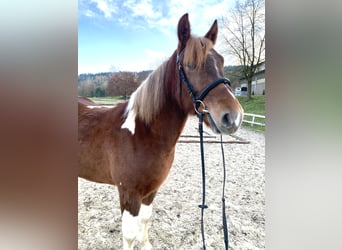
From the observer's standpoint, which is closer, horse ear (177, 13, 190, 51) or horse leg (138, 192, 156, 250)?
horse ear (177, 13, 190, 51)

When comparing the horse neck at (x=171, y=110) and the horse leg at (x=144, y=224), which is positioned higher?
the horse neck at (x=171, y=110)

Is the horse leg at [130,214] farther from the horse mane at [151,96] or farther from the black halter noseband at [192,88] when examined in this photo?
the black halter noseband at [192,88]

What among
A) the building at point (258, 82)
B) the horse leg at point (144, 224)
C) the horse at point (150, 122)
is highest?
the building at point (258, 82)

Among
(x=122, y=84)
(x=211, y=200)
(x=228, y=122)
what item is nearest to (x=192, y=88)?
(x=228, y=122)

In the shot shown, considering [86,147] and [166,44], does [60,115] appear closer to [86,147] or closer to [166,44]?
[86,147]

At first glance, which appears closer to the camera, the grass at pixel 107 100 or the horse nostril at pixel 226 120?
the horse nostril at pixel 226 120

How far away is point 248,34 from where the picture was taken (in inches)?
33.9

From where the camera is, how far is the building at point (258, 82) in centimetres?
84

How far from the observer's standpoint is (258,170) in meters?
0.86

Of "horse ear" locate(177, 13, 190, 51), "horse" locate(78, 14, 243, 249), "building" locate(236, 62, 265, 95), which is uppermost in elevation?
"horse ear" locate(177, 13, 190, 51)

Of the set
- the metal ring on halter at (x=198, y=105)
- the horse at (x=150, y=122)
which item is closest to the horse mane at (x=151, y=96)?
the horse at (x=150, y=122)

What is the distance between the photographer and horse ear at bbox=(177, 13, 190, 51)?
701 millimetres

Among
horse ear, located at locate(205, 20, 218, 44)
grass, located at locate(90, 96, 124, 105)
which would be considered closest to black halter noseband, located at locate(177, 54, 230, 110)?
horse ear, located at locate(205, 20, 218, 44)

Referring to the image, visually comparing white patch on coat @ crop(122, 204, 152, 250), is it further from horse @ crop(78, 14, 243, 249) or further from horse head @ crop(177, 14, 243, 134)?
horse head @ crop(177, 14, 243, 134)
